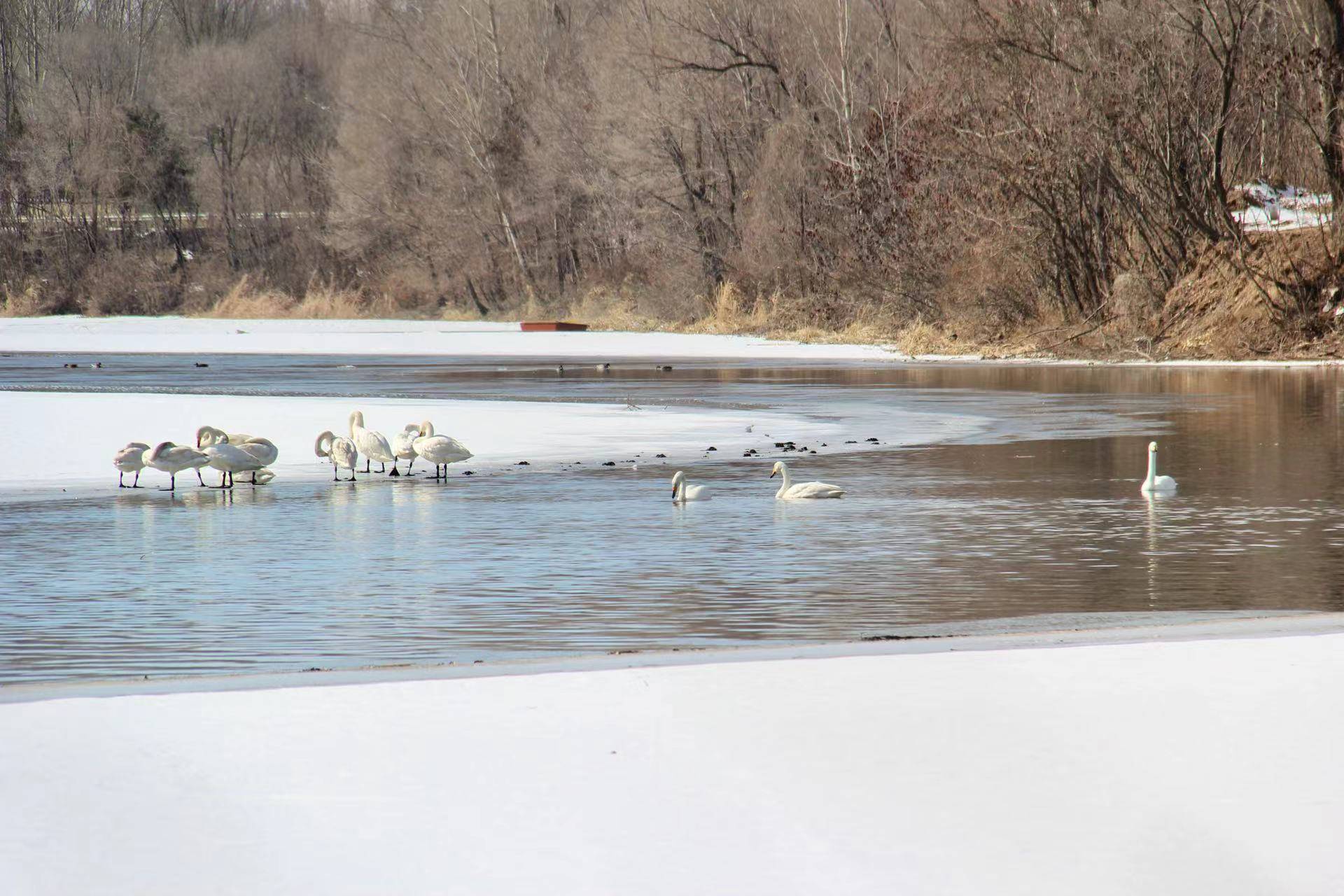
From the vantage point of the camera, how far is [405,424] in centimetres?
2114

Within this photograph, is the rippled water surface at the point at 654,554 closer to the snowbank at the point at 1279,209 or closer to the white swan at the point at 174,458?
the white swan at the point at 174,458

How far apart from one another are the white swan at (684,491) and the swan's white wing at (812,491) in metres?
0.65

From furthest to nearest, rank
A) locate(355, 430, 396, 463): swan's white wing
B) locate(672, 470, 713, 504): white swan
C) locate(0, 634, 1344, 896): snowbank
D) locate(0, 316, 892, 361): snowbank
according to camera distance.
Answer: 1. locate(0, 316, 892, 361): snowbank
2. locate(355, 430, 396, 463): swan's white wing
3. locate(672, 470, 713, 504): white swan
4. locate(0, 634, 1344, 896): snowbank

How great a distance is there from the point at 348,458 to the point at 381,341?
36.4 m

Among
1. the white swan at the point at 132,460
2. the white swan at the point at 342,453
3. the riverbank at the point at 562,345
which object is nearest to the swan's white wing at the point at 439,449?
the white swan at the point at 342,453

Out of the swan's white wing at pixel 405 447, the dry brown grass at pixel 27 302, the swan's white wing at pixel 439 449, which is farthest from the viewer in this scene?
the dry brown grass at pixel 27 302

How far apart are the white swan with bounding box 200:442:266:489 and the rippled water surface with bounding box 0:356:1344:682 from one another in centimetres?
24

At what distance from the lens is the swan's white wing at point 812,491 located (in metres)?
13.7

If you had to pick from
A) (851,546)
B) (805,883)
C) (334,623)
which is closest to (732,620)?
(334,623)

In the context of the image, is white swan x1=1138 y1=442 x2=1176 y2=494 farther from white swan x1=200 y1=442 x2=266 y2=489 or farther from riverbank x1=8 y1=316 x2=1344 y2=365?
riverbank x1=8 y1=316 x2=1344 y2=365

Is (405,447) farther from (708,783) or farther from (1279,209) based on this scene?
(1279,209)

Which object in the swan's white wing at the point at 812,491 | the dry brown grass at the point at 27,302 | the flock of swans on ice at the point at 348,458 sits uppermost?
the dry brown grass at the point at 27,302

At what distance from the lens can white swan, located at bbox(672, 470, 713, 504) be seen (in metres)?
13.7

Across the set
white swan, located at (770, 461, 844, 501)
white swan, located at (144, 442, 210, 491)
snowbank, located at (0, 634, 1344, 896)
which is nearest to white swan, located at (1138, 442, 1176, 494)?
white swan, located at (770, 461, 844, 501)
